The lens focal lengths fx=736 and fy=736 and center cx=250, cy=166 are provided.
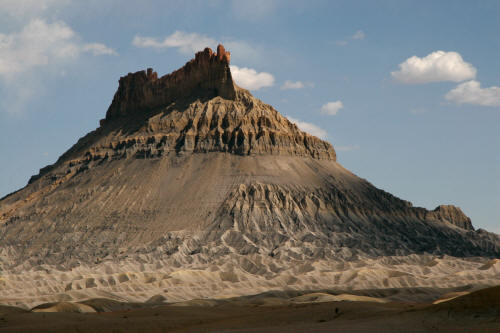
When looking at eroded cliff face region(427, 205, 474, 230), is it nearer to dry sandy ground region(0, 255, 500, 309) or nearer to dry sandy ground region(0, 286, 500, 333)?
dry sandy ground region(0, 255, 500, 309)

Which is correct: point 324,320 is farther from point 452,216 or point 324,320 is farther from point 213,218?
point 452,216

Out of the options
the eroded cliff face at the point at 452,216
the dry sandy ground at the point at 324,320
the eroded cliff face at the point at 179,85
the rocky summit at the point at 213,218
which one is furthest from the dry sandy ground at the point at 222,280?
the eroded cliff face at the point at 179,85

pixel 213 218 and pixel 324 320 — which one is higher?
pixel 213 218

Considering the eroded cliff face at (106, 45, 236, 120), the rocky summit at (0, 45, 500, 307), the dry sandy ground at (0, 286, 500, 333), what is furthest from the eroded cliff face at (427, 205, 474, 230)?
the dry sandy ground at (0, 286, 500, 333)

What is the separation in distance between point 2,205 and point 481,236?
10875 centimetres

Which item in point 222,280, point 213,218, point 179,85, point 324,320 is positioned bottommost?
point 324,320

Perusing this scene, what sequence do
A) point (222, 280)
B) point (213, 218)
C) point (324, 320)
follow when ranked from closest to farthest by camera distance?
1. point (324, 320)
2. point (222, 280)
3. point (213, 218)

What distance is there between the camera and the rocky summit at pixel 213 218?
11519 cm

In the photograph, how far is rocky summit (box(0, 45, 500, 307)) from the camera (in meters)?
115

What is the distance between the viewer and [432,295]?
97.1 meters

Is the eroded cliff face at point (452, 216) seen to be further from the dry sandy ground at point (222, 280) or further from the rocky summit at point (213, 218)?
the dry sandy ground at point (222, 280)

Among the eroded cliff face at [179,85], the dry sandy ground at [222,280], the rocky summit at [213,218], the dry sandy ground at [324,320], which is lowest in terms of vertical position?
the dry sandy ground at [324,320]

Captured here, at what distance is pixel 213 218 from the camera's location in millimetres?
137125

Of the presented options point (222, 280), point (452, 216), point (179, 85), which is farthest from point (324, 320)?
point (452, 216)
